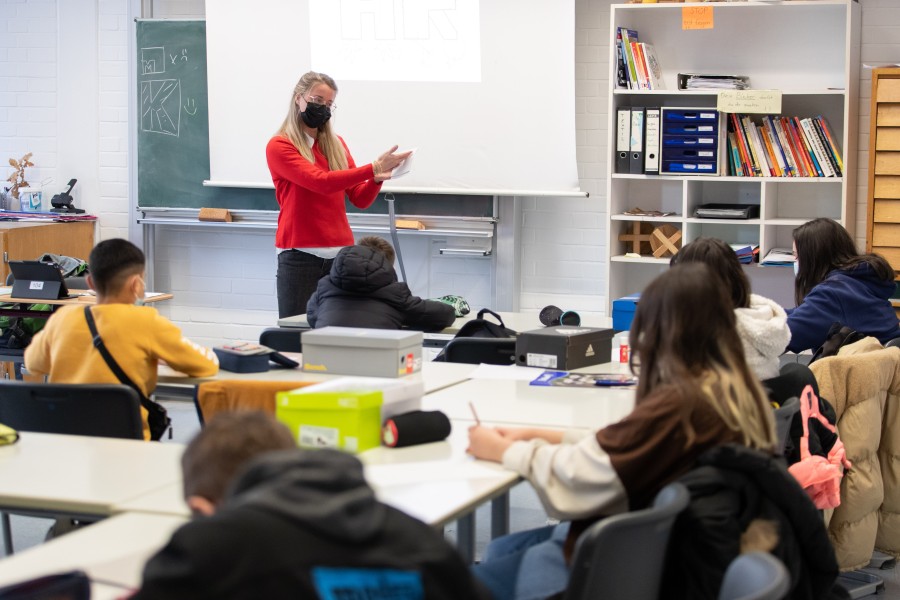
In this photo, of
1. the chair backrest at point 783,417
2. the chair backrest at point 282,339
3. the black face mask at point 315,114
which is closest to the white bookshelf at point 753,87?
the black face mask at point 315,114

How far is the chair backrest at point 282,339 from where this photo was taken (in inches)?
147

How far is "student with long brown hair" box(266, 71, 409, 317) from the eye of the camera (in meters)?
4.54

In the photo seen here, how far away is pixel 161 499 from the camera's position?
2.01 m

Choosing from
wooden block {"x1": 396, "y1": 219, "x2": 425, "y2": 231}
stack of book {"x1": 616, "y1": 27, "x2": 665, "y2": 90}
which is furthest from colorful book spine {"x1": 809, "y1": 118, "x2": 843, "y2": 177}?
wooden block {"x1": 396, "y1": 219, "x2": 425, "y2": 231}

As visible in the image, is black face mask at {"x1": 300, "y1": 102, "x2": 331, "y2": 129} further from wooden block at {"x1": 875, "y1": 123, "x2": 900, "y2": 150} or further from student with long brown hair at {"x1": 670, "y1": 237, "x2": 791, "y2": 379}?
wooden block at {"x1": 875, "y1": 123, "x2": 900, "y2": 150}

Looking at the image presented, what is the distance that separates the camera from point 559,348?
3400mm

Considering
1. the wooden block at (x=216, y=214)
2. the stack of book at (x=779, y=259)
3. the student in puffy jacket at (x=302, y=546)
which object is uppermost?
the wooden block at (x=216, y=214)

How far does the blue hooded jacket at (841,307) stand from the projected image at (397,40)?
250 cm

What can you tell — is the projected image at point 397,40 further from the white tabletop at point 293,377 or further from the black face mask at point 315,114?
the white tabletop at point 293,377

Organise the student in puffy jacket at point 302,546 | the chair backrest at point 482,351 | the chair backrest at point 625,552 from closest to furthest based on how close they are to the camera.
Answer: the student in puffy jacket at point 302,546 → the chair backrest at point 625,552 → the chair backrest at point 482,351

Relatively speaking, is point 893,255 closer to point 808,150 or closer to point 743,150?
point 808,150

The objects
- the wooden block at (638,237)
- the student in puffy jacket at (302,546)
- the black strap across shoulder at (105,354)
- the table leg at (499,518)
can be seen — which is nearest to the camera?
the student in puffy jacket at (302,546)

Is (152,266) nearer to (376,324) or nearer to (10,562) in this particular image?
(376,324)

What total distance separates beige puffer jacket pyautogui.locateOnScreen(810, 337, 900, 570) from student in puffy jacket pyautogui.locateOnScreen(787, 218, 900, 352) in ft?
1.31
